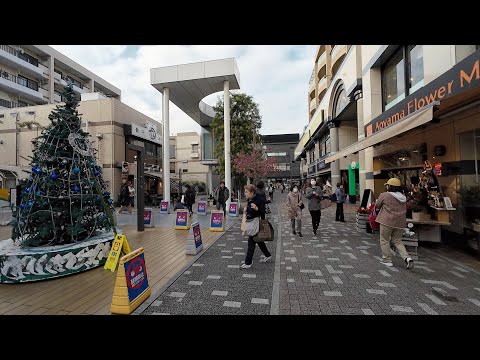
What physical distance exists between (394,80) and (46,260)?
503 inches

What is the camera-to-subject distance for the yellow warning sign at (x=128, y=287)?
3.01m

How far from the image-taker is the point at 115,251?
4.64m

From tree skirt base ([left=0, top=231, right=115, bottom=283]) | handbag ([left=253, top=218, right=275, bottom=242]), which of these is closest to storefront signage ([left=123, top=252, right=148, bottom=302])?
tree skirt base ([left=0, top=231, right=115, bottom=283])

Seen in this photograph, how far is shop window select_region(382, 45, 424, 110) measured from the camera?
25.6ft

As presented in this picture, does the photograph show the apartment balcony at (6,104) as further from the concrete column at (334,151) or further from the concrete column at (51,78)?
the concrete column at (334,151)

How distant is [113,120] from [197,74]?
10.5 m

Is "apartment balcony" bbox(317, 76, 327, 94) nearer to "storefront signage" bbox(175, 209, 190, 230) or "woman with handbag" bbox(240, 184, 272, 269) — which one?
"storefront signage" bbox(175, 209, 190, 230)

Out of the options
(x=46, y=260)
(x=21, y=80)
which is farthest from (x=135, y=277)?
(x=21, y=80)

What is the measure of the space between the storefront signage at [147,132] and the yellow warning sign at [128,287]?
69.6 feet

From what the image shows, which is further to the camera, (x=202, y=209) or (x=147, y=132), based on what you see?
(x=147, y=132)

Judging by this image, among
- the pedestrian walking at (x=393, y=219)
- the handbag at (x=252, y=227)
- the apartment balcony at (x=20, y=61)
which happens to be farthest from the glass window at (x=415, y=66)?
the apartment balcony at (x=20, y=61)

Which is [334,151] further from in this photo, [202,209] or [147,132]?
[147,132]
